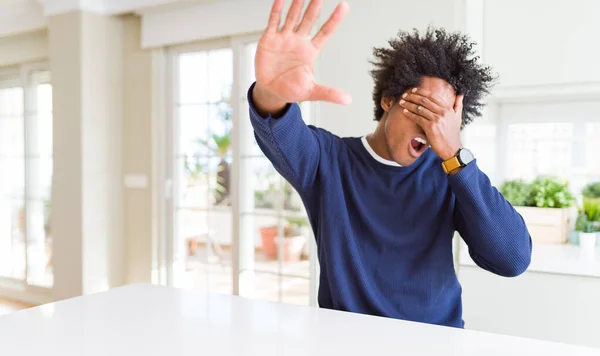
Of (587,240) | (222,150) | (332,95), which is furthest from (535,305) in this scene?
(222,150)

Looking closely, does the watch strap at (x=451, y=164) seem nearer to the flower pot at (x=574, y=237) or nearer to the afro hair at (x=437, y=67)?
the afro hair at (x=437, y=67)

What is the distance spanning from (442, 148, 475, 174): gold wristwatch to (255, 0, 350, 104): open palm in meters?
0.33

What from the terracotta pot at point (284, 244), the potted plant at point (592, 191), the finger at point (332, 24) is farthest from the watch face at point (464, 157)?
the terracotta pot at point (284, 244)

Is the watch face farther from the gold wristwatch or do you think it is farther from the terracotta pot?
the terracotta pot

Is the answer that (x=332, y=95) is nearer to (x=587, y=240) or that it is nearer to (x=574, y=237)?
(x=587, y=240)

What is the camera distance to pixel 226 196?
381 centimetres

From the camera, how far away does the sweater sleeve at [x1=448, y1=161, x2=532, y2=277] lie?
1.18 metres

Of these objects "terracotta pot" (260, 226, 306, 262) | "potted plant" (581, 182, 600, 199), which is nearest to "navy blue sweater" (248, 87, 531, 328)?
"potted plant" (581, 182, 600, 199)

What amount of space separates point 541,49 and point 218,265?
2.47 meters

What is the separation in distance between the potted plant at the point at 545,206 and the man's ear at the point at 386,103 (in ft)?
4.94

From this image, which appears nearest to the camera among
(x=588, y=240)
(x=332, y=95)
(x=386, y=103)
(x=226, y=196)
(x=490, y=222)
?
(x=332, y=95)

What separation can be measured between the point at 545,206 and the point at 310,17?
2003 millimetres

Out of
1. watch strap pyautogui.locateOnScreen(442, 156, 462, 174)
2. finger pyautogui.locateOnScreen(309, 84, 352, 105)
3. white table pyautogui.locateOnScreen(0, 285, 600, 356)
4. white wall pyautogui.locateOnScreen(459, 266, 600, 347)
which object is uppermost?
finger pyautogui.locateOnScreen(309, 84, 352, 105)

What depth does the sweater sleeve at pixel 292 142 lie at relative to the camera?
1.19 m
